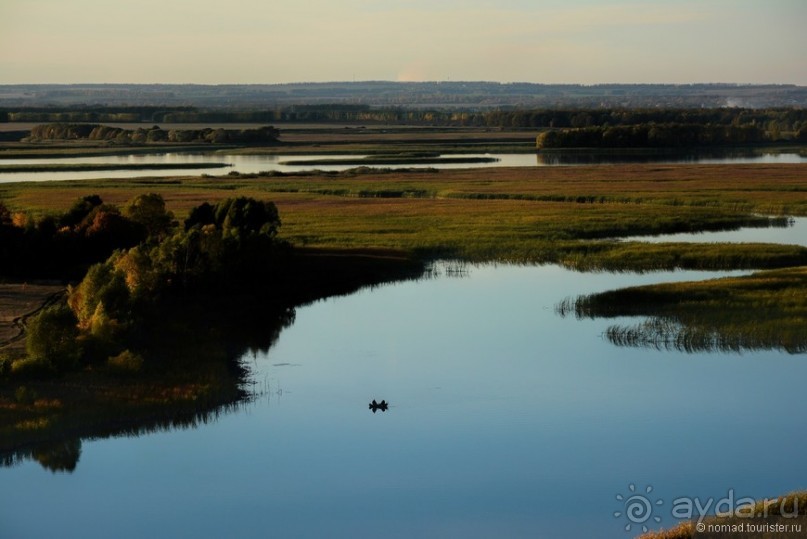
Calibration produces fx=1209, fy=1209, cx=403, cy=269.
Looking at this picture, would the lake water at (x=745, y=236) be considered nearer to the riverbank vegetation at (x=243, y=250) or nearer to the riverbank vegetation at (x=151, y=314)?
the riverbank vegetation at (x=243, y=250)

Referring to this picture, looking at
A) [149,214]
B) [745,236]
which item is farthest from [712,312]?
[149,214]

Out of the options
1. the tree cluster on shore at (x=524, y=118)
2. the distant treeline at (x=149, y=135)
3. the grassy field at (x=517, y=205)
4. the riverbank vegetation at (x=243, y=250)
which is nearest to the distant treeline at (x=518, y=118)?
the tree cluster on shore at (x=524, y=118)

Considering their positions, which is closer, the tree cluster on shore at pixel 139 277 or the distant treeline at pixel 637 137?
the tree cluster on shore at pixel 139 277

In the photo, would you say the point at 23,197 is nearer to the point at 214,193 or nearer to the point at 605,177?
the point at 214,193

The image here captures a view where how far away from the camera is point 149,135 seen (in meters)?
102

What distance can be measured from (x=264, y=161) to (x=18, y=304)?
53.4m

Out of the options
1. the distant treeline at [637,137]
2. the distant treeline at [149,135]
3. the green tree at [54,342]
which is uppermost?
the green tree at [54,342]

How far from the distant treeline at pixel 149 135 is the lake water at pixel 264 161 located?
1209 centimetres

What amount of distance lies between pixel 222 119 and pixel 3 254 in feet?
397

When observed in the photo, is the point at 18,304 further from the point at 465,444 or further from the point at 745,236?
the point at 745,236

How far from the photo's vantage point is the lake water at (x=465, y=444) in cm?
1484

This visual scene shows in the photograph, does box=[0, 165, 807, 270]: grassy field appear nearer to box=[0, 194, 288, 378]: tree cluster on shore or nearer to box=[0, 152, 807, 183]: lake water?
box=[0, 194, 288, 378]: tree cluster on shore

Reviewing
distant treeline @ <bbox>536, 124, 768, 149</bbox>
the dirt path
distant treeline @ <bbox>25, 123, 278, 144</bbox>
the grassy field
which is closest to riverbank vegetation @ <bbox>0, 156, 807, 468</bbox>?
the grassy field

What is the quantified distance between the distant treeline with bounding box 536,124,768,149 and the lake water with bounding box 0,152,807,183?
241 inches
